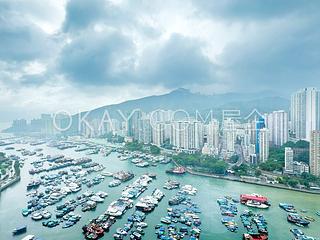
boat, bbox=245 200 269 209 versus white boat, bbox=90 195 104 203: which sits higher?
white boat, bbox=90 195 104 203

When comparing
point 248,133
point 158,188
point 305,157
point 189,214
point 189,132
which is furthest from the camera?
point 189,132

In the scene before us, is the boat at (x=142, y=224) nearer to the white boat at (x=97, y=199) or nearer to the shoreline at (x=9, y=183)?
the white boat at (x=97, y=199)

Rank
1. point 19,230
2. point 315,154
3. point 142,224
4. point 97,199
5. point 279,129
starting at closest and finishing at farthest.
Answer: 1. point 19,230
2. point 142,224
3. point 97,199
4. point 315,154
5. point 279,129

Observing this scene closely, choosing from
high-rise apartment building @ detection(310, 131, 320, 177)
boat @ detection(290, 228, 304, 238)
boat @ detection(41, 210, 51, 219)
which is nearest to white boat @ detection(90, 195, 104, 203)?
boat @ detection(41, 210, 51, 219)

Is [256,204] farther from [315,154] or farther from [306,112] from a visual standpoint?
[306,112]

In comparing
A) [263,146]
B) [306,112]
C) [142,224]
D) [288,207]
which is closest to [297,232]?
[288,207]

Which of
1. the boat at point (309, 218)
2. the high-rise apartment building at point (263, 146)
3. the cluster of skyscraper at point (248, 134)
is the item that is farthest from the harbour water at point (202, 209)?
the high-rise apartment building at point (263, 146)

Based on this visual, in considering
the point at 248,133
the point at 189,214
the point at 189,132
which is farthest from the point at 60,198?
the point at 248,133

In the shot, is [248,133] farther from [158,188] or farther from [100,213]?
[100,213]

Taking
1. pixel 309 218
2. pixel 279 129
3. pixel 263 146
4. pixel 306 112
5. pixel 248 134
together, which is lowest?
pixel 309 218

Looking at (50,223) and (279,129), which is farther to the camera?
(279,129)

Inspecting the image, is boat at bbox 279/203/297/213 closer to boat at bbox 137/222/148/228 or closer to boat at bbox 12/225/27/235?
boat at bbox 137/222/148/228
